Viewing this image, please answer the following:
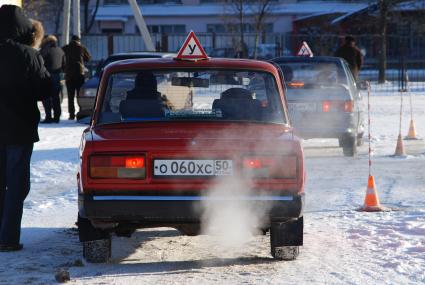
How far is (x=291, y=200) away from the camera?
6.79 metres

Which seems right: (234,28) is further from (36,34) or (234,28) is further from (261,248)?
(261,248)

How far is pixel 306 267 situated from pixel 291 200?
59 centimetres

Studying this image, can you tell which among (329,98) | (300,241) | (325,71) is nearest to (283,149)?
(300,241)

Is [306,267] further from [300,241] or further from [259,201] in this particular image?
[259,201]

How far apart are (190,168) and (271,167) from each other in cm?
54

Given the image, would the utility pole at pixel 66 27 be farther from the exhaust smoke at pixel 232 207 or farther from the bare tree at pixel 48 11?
the bare tree at pixel 48 11

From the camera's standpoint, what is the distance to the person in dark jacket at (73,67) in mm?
21781

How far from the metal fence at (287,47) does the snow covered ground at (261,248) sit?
78.9 ft

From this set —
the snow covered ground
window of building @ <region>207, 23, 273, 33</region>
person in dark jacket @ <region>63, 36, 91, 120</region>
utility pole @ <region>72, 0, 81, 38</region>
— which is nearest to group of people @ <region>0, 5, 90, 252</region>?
the snow covered ground

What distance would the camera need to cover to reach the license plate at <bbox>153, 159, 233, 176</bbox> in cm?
673

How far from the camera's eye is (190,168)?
265 inches

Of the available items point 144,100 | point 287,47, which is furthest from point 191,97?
point 287,47

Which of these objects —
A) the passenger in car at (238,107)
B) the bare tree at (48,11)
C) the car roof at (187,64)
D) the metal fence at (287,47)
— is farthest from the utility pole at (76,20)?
the bare tree at (48,11)

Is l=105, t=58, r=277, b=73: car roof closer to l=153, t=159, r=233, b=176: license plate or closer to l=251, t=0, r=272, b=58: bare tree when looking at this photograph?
l=153, t=159, r=233, b=176: license plate
